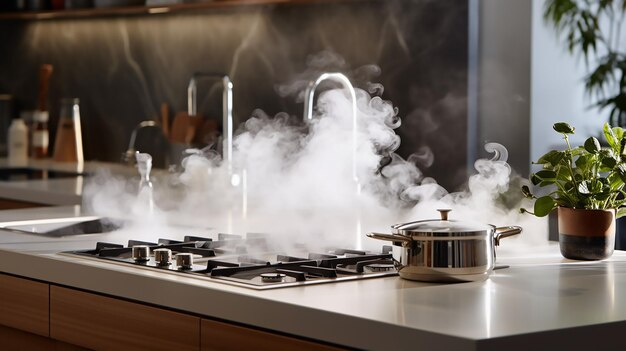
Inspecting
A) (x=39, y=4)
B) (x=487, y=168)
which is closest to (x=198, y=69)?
(x=39, y=4)

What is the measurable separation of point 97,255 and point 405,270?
26.4 inches

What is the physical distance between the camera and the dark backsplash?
12.0 ft

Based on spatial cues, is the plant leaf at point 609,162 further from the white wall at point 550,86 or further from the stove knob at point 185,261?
the white wall at point 550,86

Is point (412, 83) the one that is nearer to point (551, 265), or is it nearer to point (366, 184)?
point (366, 184)

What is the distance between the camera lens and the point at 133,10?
464cm

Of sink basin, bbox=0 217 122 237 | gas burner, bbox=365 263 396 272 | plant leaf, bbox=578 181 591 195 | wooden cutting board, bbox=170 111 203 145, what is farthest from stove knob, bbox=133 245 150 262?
wooden cutting board, bbox=170 111 203 145

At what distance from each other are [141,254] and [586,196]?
91cm

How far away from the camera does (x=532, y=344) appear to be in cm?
137

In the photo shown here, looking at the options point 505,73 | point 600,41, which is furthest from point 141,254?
point 600,41

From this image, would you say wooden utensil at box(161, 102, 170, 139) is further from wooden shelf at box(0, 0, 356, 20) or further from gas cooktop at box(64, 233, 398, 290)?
gas cooktop at box(64, 233, 398, 290)

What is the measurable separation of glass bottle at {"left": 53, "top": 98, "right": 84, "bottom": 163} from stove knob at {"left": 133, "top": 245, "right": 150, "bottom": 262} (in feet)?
10.4

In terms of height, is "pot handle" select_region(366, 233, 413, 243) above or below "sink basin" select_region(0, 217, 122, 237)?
above

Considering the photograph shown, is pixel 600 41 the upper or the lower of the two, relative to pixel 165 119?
upper

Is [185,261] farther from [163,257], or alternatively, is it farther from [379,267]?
[379,267]
